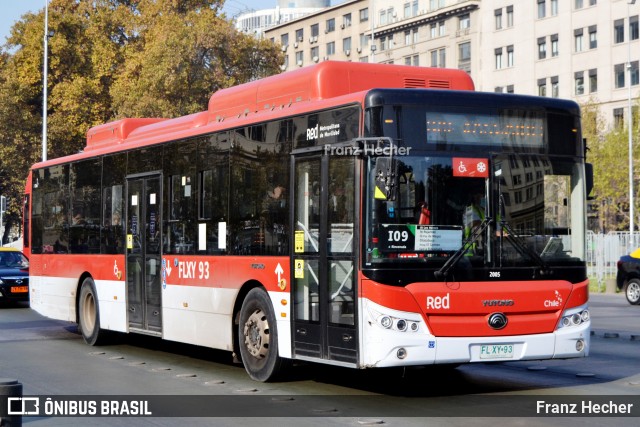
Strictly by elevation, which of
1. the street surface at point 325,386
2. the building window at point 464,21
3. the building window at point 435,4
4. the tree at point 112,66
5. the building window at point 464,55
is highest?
the building window at point 435,4

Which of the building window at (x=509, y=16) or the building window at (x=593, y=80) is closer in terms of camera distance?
the building window at (x=593, y=80)

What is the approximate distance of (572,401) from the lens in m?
10.8

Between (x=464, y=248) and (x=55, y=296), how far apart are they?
1040 centimetres

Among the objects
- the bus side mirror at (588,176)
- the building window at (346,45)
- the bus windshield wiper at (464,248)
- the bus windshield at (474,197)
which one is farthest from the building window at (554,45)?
the bus windshield wiper at (464,248)

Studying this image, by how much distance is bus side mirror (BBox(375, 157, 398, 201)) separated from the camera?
10.5 meters

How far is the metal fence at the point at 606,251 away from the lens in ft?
124

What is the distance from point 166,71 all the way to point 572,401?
1489 inches

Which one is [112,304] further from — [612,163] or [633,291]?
[612,163]

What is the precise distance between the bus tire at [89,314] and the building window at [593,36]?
219ft

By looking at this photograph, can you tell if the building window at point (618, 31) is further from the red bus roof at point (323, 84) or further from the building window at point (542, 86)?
the red bus roof at point (323, 84)

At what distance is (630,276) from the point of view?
95.8 ft

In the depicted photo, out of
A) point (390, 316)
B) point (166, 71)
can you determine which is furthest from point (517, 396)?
point (166, 71)

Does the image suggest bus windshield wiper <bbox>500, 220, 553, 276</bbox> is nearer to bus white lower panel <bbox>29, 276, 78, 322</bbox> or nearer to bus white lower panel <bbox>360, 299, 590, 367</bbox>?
bus white lower panel <bbox>360, 299, 590, 367</bbox>

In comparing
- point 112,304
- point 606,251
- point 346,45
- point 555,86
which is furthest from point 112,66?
point 346,45
